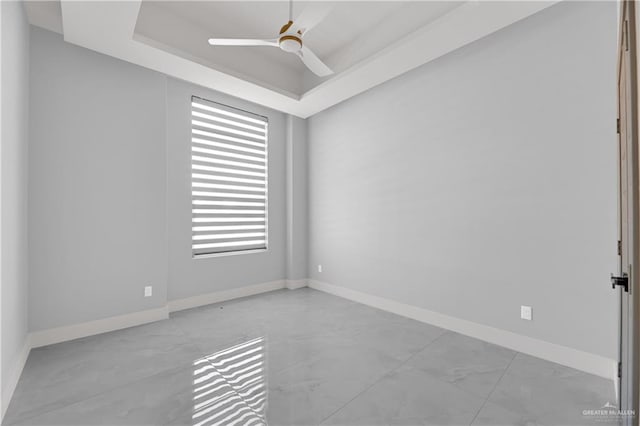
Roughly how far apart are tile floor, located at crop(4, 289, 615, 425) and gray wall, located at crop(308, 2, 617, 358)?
20.5 inches

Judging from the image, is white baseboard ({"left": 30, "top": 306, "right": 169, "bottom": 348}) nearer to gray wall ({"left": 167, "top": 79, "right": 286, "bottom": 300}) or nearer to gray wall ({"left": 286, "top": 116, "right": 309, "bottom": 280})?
gray wall ({"left": 167, "top": 79, "right": 286, "bottom": 300})

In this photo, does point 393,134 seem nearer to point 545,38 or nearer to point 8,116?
point 545,38

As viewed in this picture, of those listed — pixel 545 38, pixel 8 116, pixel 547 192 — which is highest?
pixel 545 38

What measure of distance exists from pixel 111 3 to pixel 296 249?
3891 mm

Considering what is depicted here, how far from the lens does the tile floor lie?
1.90 meters

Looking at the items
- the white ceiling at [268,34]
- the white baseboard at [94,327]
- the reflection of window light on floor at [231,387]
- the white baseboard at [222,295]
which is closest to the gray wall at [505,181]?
the white ceiling at [268,34]

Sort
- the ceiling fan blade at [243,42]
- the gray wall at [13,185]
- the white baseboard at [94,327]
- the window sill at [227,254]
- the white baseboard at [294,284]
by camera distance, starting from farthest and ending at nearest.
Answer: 1. the white baseboard at [294,284]
2. the window sill at [227,254]
3. the white baseboard at [94,327]
4. the ceiling fan blade at [243,42]
5. the gray wall at [13,185]

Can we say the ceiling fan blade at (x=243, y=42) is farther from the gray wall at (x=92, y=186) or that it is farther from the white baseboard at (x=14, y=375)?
the white baseboard at (x=14, y=375)

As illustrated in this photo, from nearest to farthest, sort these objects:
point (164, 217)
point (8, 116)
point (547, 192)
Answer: point (8, 116) < point (547, 192) < point (164, 217)

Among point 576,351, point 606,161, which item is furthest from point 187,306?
point 606,161

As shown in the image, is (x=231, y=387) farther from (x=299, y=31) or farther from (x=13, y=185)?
(x=299, y=31)

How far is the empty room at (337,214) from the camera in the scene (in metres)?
2.10

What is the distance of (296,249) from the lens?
523 centimetres

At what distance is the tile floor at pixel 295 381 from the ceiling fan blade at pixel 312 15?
281 cm
